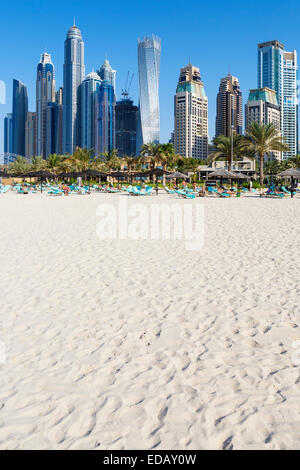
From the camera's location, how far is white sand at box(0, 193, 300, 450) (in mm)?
2363

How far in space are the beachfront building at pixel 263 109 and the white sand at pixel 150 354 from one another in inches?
5030

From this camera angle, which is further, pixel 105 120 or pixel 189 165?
pixel 105 120

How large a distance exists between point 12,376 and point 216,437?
1.66 meters

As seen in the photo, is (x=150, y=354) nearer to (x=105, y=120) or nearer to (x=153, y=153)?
(x=153, y=153)

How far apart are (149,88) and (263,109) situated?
197 feet

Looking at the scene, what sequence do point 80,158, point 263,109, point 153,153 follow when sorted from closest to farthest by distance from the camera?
point 153,153, point 80,158, point 263,109

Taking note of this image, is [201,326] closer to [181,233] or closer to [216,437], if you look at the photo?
[216,437]

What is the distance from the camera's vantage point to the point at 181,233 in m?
10.2

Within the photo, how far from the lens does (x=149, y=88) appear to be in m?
170

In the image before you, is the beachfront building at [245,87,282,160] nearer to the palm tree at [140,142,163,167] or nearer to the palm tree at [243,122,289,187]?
the palm tree at [140,142,163,167]

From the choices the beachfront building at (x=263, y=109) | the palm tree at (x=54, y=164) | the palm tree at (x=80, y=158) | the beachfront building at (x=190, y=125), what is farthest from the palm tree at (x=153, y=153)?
the beachfront building at (x=190, y=125)

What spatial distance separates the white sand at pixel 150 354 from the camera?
2.36 m

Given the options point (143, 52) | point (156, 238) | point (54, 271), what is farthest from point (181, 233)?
point (143, 52)
